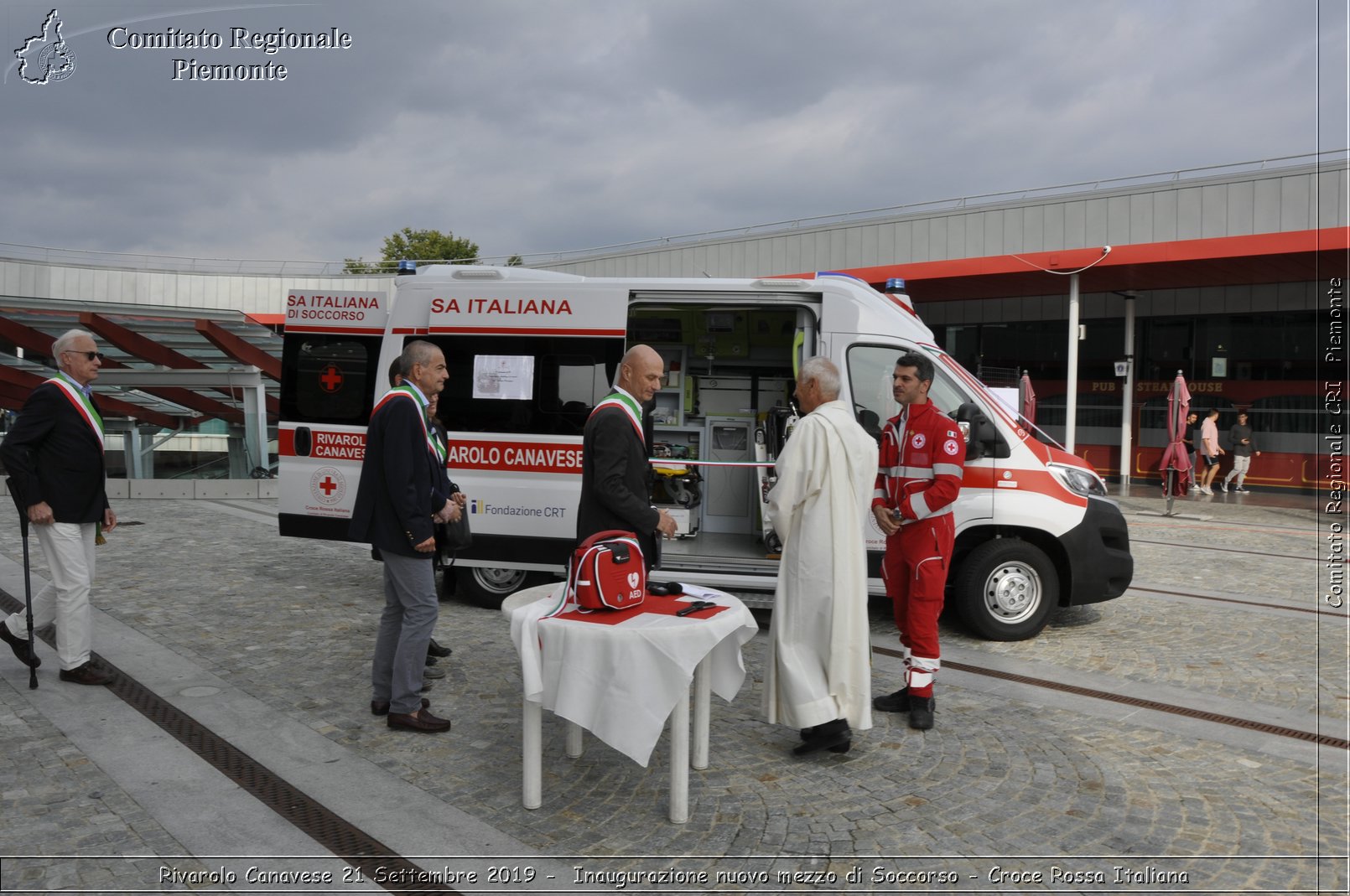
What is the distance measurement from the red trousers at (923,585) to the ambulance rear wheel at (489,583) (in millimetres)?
3526

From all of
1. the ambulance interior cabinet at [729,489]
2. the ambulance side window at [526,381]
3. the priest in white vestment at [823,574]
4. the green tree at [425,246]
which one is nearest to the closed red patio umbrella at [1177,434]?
the ambulance interior cabinet at [729,489]

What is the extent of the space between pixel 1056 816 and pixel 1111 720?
149 cm

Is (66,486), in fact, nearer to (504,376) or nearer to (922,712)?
(504,376)

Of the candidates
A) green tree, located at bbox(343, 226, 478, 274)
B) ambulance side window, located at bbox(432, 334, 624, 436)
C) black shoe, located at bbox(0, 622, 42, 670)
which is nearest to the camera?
black shoe, located at bbox(0, 622, 42, 670)

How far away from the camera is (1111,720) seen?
5035mm

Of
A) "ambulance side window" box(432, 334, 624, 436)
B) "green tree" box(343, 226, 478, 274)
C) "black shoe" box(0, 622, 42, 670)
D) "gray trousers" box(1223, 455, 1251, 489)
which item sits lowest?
"black shoe" box(0, 622, 42, 670)

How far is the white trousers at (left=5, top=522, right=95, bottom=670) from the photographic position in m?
5.08

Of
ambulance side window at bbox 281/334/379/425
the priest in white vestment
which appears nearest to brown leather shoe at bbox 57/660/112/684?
ambulance side window at bbox 281/334/379/425

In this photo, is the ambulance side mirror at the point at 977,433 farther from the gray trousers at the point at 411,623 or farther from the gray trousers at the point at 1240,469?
the gray trousers at the point at 1240,469

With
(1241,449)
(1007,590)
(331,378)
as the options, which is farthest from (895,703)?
(1241,449)

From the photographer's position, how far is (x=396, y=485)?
4512mm

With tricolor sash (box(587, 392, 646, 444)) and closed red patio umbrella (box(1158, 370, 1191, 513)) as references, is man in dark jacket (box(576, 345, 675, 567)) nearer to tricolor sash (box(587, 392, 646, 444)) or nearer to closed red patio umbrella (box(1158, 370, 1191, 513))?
tricolor sash (box(587, 392, 646, 444))

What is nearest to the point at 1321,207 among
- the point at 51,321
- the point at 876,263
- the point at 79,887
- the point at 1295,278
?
the point at 1295,278

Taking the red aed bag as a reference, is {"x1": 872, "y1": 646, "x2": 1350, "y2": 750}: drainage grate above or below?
below
